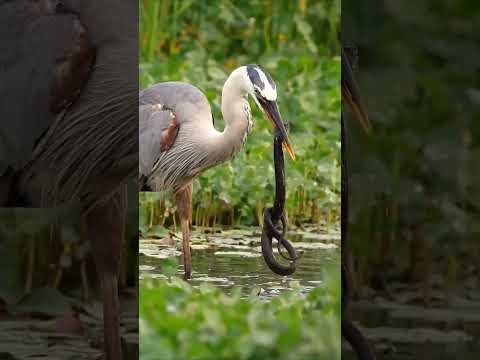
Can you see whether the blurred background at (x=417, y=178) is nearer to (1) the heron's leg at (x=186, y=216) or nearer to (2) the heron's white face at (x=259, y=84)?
(2) the heron's white face at (x=259, y=84)

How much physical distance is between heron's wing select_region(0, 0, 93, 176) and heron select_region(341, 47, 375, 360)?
636 mm

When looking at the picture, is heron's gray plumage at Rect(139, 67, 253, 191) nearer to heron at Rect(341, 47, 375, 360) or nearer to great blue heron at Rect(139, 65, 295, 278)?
great blue heron at Rect(139, 65, 295, 278)

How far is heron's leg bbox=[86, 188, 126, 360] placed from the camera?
9.81 feet

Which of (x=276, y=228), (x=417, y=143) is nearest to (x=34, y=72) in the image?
(x=276, y=228)

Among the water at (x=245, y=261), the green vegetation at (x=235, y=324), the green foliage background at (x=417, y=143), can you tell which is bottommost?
the green vegetation at (x=235, y=324)

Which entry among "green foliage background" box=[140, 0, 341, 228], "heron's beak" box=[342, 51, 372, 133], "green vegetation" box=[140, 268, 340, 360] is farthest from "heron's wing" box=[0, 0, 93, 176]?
"heron's beak" box=[342, 51, 372, 133]

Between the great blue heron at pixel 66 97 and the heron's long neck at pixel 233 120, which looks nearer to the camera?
the great blue heron at pixel 66 97

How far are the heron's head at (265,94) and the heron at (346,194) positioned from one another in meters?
0.16

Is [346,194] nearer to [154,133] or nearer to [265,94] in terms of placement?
[265,94]

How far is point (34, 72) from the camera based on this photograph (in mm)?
2938

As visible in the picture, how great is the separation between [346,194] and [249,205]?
0.84ft

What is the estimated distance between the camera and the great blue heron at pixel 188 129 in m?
3.02

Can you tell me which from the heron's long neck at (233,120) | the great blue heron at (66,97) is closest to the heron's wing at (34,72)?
the great blue heron at (66,97)

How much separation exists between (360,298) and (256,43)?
714 mm
